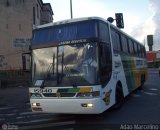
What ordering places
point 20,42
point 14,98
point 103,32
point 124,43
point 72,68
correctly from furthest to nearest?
point 20,42 → point 14,98 → point 124,43 → point 103,32 → point 72,68

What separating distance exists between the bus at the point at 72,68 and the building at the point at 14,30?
1136 inches

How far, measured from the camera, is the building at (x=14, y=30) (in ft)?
135

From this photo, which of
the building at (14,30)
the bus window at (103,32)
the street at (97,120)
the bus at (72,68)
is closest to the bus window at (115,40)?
the bus window at (103,32)

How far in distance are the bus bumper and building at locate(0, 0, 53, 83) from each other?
2932 cm

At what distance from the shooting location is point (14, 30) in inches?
1645

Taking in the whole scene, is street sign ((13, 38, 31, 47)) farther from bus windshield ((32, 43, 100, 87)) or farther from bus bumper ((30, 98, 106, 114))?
bus bumper ((30, 98, 106, 114))

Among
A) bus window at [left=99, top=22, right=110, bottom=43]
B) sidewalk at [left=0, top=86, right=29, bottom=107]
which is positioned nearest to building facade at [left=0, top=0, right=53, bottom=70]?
sidewalk at [left=0, top=86, right=29, bottom=107]

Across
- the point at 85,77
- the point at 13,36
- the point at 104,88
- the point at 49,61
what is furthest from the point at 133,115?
the point at 13,36

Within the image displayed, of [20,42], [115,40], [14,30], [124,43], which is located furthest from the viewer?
[20,42]

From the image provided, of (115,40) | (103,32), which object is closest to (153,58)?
(115,40)

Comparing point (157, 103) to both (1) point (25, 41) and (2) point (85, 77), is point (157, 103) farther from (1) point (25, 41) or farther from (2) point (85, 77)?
(1) point (25, 41)

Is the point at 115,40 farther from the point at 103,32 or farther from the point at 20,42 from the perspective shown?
the point at 20,42

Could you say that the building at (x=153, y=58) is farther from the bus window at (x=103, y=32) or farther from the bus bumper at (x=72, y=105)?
the bus bumper at (x=72, y=105)

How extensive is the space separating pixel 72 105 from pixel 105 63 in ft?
6.10
